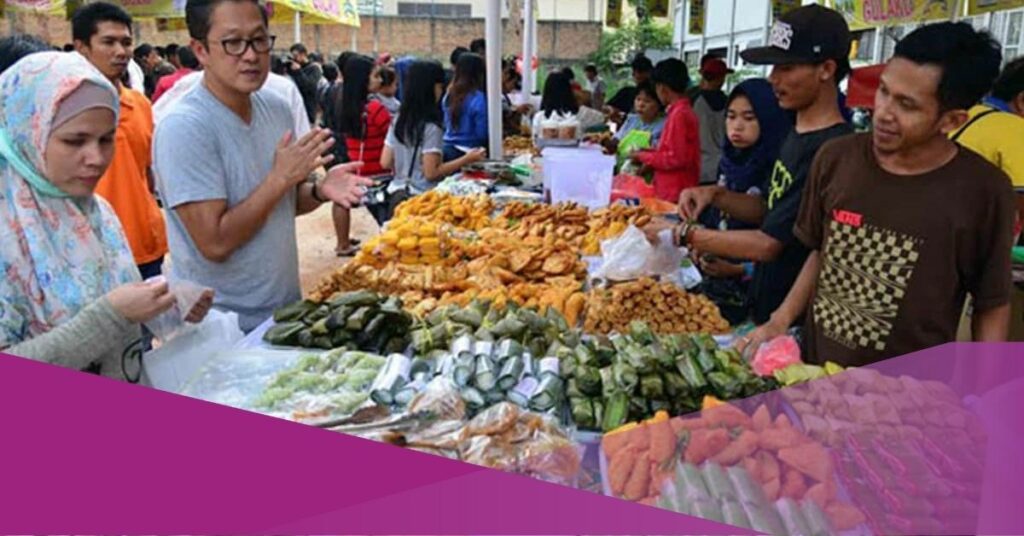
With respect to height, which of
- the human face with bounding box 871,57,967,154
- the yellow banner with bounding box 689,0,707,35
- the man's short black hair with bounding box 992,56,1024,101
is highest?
the yellow banner with bounding box 689,0,707,35

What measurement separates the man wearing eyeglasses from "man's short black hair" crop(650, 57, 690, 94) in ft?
13.6

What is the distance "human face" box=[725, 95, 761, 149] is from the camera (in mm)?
3561

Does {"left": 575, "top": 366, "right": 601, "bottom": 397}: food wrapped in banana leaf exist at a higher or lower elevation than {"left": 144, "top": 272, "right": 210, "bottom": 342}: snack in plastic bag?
lower

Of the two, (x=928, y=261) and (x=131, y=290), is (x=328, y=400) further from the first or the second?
(x=928, y=261)

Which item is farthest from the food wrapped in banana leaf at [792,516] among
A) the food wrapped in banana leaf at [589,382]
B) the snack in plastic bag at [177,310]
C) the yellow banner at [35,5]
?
the yellow banner at [35,5]

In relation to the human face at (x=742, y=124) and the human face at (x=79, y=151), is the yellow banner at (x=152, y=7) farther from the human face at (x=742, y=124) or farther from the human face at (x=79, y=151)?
the human face at (x=79, y=151)

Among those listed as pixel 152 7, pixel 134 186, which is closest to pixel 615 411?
pixel 134 186

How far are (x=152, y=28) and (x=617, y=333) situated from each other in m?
29.1

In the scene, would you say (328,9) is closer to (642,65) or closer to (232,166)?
(642,65)

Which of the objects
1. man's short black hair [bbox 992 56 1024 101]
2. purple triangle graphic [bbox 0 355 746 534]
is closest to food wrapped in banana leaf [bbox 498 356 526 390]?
purple triangle graphic [bbox 0 355 746 534]

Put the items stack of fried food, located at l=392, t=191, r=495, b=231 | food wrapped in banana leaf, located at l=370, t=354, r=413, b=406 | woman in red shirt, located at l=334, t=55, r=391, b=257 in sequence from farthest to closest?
woman in red shirt, located at l=334, t=55, r=391, b=257
stack of fried food, located at l=392, t=191, r=495, b=231
food wrapped in banana leaf, located at l=370, t=354, r=413, b=406

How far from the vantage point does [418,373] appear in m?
2.22

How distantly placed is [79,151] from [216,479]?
1.41 meters

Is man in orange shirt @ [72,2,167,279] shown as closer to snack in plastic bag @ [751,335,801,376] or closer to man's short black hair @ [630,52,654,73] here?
snack in plastic bag @ [751,335,801,376]
